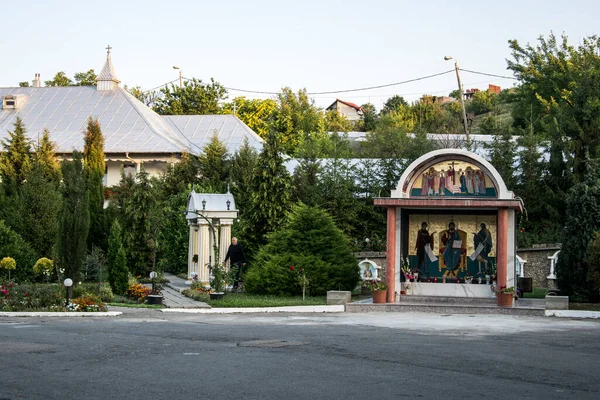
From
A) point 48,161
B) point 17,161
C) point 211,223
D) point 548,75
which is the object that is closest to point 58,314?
point 211,223

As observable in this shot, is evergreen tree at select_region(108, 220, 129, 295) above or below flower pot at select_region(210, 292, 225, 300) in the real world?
above

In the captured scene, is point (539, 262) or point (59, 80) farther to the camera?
point (59, 80)

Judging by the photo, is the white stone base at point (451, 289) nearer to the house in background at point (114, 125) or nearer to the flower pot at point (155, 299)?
the flower pot at point (155, 299)

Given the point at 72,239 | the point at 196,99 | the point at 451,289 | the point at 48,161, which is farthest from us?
the point at 196,99

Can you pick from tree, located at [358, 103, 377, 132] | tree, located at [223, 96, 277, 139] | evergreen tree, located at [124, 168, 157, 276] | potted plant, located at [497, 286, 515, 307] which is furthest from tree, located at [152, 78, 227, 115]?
potted plant, located at [497, 286, 515, 307]

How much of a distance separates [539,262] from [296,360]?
73.4 feet

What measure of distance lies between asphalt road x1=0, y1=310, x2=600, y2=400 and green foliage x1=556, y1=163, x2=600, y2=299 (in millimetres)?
5767

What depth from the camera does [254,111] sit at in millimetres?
74375

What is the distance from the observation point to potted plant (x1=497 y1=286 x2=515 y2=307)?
83.1 ft

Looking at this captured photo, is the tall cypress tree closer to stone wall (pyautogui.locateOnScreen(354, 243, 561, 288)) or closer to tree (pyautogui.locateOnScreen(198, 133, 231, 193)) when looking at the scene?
tree (pyautogui.locateOnScreen(198, 133, 231, 193))

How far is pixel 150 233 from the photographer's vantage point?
36.2m

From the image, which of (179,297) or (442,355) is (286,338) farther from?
(179,297)

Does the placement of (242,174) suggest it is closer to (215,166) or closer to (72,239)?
(215,166)

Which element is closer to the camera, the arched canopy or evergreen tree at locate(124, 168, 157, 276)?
the arched canopy
